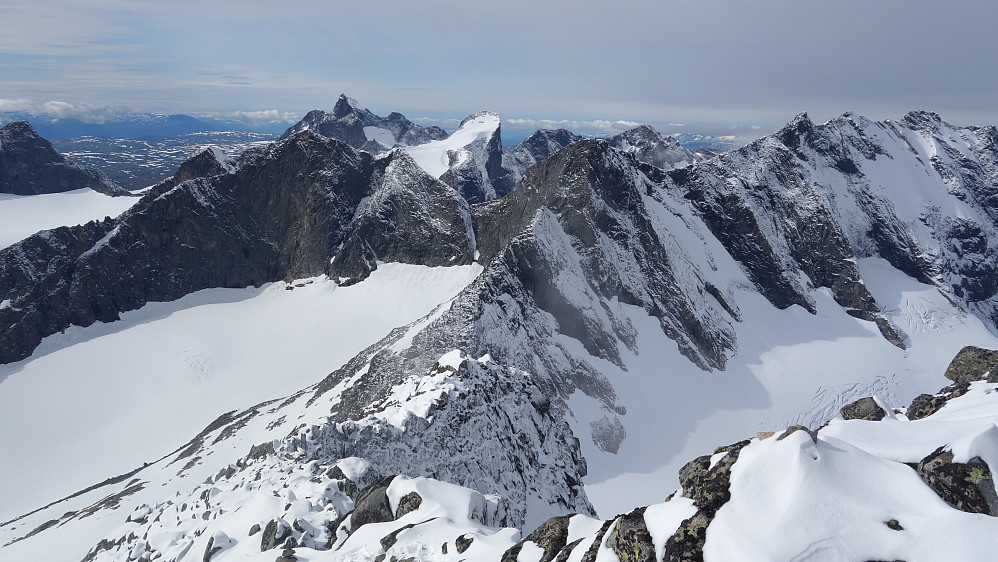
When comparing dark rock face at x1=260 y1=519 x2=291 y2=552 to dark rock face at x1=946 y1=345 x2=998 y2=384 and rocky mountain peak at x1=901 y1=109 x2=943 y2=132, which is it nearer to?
dark rock face at x1=946 y1=345 x2=998 y2=384

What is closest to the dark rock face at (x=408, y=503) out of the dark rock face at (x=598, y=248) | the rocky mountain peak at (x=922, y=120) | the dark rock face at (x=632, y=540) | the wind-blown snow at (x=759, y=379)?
the dark rock face at (x=632, y=540)

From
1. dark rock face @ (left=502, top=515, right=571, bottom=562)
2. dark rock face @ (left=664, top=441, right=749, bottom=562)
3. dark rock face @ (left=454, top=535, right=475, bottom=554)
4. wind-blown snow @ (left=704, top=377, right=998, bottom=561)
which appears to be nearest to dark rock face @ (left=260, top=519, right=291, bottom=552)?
dark rock face @ (left=454, top=535, right=475, bottom=554)

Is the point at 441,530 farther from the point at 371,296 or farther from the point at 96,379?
the point at 96,379

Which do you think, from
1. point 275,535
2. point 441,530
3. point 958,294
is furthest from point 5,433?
point 958,294

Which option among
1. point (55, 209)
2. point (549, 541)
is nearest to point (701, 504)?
point (549, 541)

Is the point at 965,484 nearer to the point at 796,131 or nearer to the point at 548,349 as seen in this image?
the point at 548,349

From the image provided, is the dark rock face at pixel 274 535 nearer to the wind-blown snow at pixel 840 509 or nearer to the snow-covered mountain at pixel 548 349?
the snow-covered mountain at pixel 548 349
